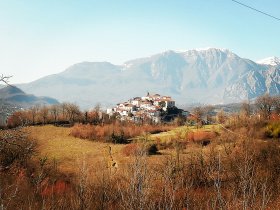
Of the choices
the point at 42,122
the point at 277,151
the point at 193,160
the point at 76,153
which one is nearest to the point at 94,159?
the point at 76,153

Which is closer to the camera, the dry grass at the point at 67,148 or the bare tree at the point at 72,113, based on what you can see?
the dry grass at the point at 67,148

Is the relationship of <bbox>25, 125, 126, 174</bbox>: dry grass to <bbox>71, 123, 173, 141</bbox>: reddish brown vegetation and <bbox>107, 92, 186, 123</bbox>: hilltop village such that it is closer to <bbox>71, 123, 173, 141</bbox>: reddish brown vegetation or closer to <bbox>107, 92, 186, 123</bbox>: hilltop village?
<bbox>71, 123, 173, 141</bbox>: reddish brown vegetation

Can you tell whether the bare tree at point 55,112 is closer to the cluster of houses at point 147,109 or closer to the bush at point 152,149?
the cluster of houses at point 147,109

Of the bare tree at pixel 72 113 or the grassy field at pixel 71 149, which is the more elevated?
the bare tree at pixel 72 113

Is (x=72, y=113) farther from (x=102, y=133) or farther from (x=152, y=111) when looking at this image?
(x=152, y=111)

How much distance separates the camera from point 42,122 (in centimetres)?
8950

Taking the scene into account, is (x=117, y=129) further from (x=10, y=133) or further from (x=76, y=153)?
(x=10, y=133)

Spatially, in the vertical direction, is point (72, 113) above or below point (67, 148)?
above

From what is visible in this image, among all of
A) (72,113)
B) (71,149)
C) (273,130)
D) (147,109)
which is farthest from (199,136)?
(147,109)

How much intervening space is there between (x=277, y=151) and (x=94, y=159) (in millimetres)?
26377

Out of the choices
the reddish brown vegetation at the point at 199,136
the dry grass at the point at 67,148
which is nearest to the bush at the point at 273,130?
the reddish brown vegetation at the point at 199,136

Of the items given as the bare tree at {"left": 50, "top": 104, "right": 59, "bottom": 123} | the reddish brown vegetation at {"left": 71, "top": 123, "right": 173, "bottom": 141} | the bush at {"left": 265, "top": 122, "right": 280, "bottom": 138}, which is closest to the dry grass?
the reddish brown vegetation at {"left": 71, "top": 123, "right": 173, "bottom": 141}

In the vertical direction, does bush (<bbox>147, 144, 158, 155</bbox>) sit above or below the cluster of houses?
above

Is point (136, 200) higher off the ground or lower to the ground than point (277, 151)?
higher
